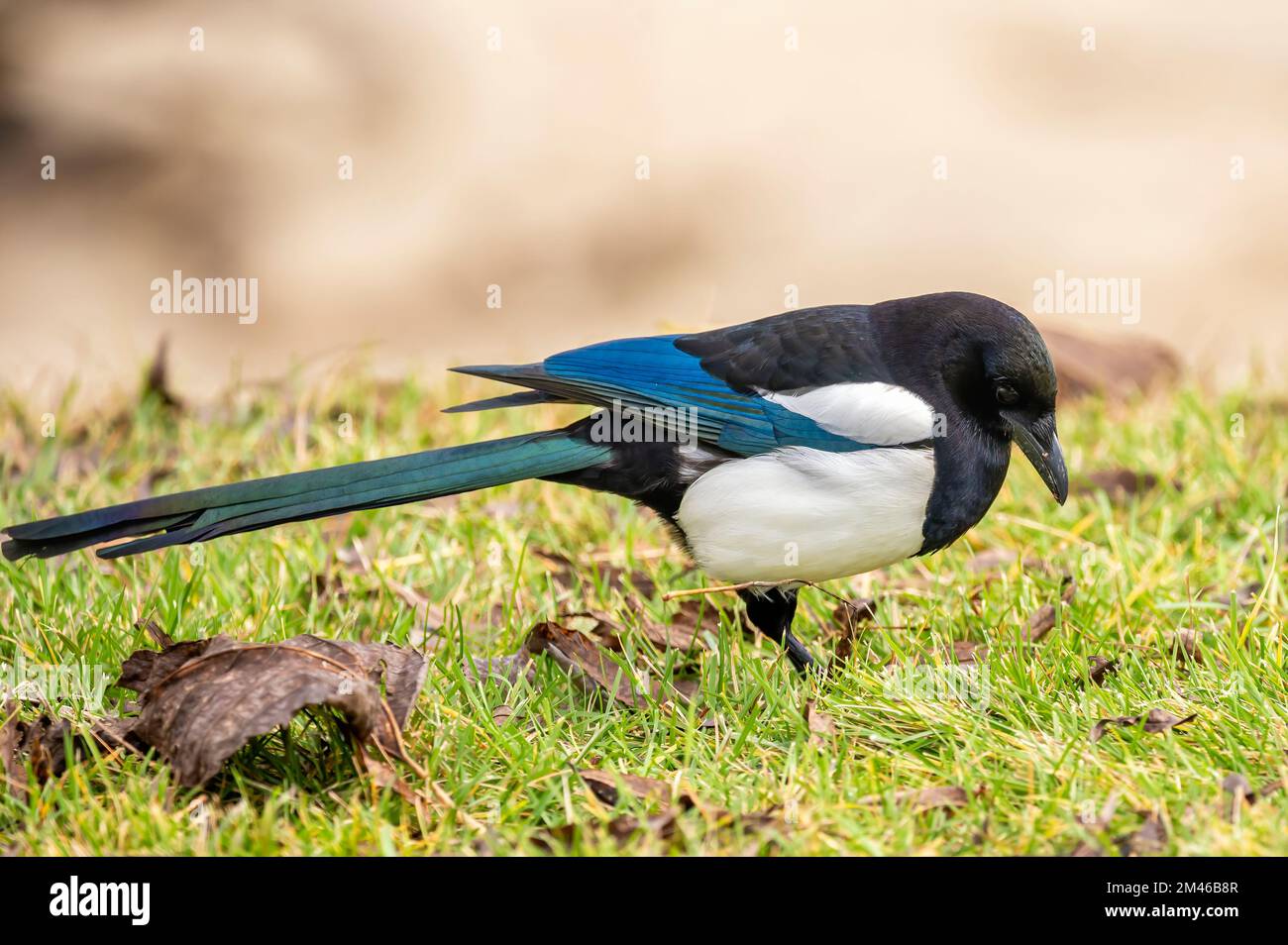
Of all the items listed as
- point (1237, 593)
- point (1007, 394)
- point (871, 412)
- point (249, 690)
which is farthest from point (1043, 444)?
point (249, 690)

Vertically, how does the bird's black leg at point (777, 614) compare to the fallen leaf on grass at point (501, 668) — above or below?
above

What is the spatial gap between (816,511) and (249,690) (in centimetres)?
114

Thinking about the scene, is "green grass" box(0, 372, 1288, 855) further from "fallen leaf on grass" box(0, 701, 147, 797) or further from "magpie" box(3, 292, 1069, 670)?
"magpie" box(3, 292, 1069, 670)

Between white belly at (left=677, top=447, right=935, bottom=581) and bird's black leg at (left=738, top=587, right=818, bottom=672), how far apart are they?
17cm

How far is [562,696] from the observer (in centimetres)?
287

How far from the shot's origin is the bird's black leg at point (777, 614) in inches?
124

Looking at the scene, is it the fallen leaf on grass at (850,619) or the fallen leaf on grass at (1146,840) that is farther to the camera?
the fallen leaf on grass at (850,619)

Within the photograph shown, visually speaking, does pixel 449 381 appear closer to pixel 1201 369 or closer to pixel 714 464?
pixel 714 464

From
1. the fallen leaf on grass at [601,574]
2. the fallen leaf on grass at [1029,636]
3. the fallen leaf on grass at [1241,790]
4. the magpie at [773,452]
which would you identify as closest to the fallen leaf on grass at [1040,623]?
the fallen leaf on grass at [1029,636]

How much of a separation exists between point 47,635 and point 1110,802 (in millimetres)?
2056

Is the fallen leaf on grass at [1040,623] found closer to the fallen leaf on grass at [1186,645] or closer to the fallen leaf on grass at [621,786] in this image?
the fallen leaf on grass at [1186,645]

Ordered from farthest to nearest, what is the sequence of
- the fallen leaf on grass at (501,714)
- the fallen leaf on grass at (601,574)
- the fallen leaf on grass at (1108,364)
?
the fallen leaf on grass at (1108,364)
the fallen leaf on grass at (601,574)
the fallen leaf on grass at (501,714)

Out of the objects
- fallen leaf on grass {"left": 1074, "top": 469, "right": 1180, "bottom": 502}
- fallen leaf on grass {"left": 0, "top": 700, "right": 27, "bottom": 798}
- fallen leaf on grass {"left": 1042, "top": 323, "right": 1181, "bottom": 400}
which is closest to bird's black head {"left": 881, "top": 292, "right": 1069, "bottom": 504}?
fallen leaf on grass {"left": 1074, "top": 469, "right": 1180, "bottom": 502}

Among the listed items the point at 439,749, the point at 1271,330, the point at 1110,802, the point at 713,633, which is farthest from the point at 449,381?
the point at 1271,330
